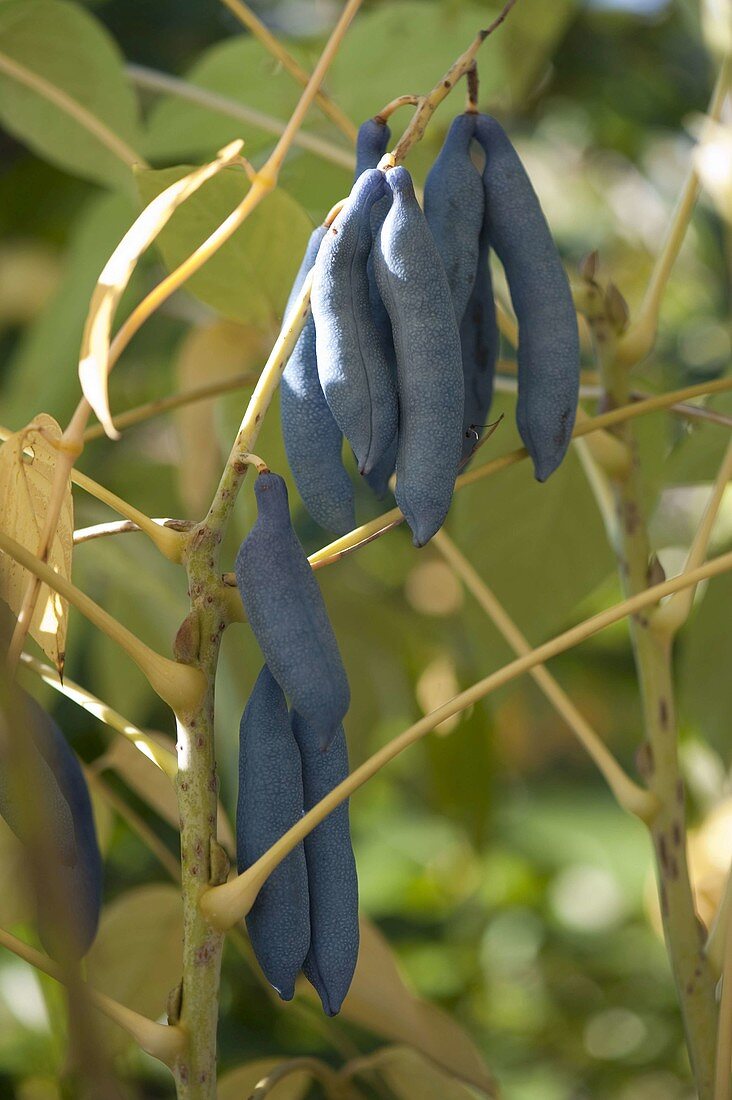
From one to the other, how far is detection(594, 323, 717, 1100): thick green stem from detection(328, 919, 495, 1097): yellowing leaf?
0.07 m

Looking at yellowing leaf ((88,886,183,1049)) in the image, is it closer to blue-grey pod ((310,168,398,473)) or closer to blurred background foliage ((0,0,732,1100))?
blurred background foliage ((0,0,732,1100))

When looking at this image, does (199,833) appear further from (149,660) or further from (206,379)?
(206,379)

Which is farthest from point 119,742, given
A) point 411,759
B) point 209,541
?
point 411,759

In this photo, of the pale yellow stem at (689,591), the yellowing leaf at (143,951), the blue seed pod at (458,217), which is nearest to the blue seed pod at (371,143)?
the blue seed pod at (458,217)

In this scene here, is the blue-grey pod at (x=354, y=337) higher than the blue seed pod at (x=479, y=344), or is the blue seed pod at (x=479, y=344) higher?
the blue seed pod at (x=479, y=344)

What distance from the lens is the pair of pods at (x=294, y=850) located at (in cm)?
21

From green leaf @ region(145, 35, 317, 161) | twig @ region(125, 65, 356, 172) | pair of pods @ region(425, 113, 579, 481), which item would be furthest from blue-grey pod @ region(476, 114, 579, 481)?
green leaf @ region(145, 35, 317, 161)

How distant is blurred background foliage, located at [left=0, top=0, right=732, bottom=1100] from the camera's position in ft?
1.34

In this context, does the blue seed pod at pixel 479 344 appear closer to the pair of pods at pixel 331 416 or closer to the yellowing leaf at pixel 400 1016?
the pair of pods at pixel 331 416

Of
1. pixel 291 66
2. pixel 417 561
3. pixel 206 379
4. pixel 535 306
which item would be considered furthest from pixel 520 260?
pixel 417 561

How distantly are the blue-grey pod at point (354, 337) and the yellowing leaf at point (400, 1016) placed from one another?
0.57 feet

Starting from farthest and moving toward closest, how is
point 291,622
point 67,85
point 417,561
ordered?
point 417,561
point 67,85
point 291,622

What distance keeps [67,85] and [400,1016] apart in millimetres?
330

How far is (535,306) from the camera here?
24cm
